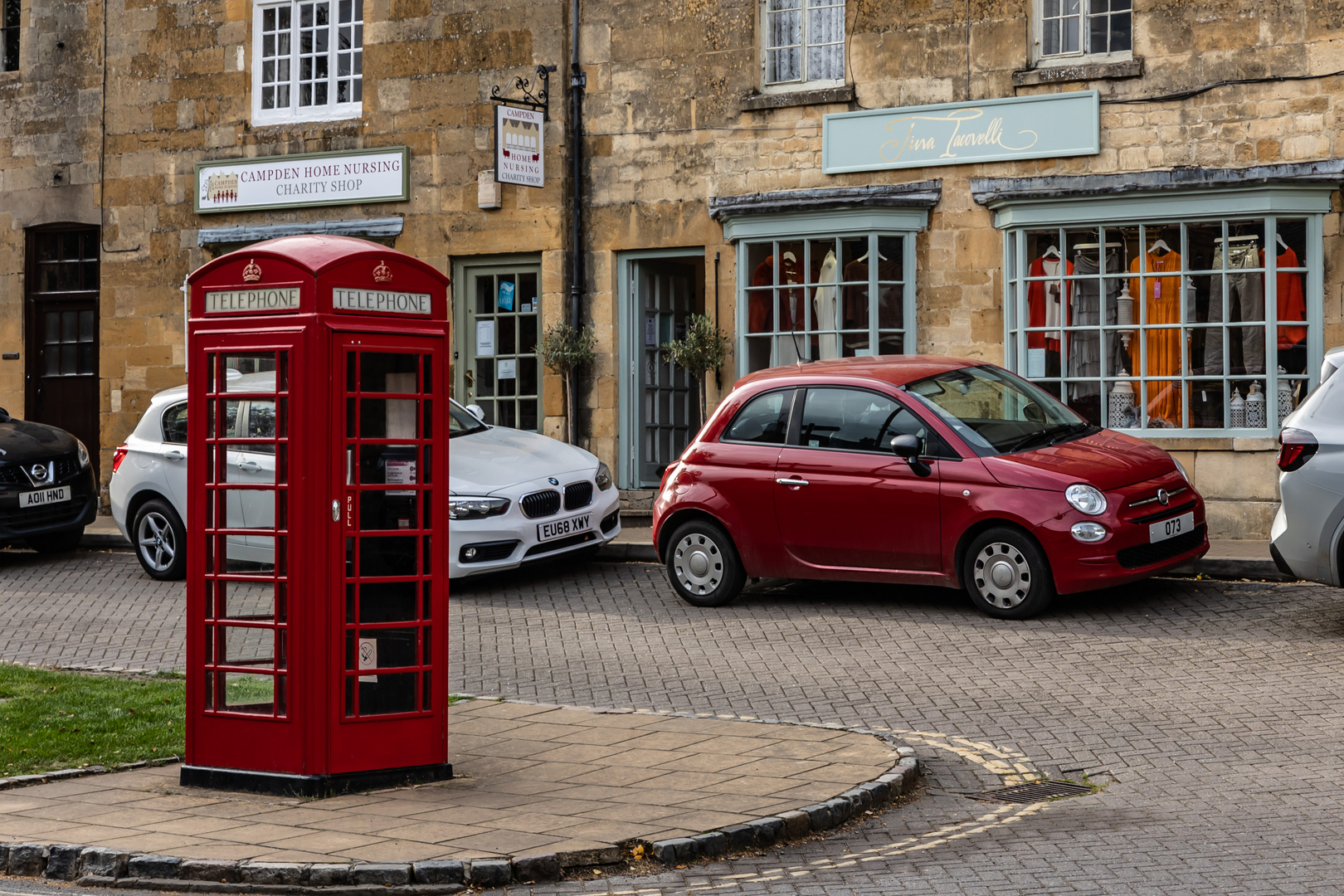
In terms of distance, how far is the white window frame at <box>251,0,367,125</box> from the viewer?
19.3 m

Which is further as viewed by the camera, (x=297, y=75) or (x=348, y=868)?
(x=297, y=75)

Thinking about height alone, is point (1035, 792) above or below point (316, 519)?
below

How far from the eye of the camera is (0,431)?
16.3 m

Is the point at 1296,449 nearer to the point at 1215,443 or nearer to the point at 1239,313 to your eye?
the point at 1215,443

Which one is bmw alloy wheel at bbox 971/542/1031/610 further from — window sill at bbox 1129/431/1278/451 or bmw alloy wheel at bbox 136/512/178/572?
bmw alloy wheel at bbox 136/512/178/572

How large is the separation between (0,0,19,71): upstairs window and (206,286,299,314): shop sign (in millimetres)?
16579

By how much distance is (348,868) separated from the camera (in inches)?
219

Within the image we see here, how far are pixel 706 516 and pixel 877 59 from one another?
6481 mm

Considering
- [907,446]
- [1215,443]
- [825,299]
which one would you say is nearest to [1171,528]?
[907,446]

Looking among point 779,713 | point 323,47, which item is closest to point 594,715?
point 779,713

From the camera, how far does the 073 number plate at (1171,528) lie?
A: 36.0 ft

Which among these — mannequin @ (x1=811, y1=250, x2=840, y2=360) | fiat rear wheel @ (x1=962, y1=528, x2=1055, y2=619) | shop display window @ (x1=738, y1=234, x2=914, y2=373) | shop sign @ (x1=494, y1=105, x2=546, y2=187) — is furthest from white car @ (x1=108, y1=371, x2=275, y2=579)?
fiat rear wheel @ (x1=962, y1=528, x2=1055, y2=619)

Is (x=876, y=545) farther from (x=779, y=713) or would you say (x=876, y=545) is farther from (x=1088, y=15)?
(x=1088, y=15)

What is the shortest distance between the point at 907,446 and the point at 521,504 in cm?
342
